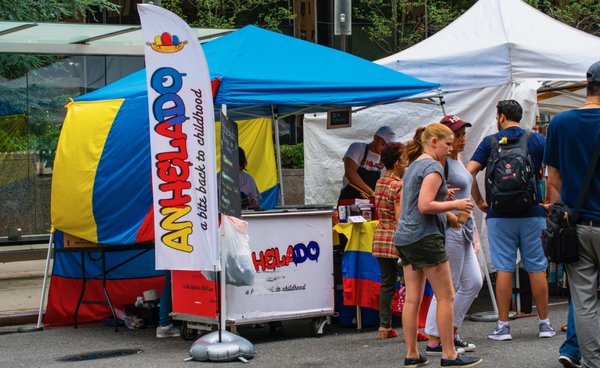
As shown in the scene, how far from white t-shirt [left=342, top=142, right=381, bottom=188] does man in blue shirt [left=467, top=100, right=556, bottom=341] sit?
214 cm

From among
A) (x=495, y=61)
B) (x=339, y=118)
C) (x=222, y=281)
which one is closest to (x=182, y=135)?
(x=222, y=281)

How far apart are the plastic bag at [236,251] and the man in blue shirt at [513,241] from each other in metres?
2.04

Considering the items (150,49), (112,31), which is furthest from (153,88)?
(112,31)

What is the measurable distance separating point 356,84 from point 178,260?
A: 7.79 ft

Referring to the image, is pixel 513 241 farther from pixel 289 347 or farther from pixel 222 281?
pixel 222 281

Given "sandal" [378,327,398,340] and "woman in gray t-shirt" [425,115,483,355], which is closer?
"woman in gray t-shirt" [425,115,483,355]

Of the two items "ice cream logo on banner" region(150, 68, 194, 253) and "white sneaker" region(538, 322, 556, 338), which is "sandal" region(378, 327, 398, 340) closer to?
"white sneaker" region(538, 322, 556, 338)

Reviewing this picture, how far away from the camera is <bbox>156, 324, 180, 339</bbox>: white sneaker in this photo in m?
9.45

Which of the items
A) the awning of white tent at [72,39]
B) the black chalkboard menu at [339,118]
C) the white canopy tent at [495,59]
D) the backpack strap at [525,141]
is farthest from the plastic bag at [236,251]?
the awning of white tent at [72,39]

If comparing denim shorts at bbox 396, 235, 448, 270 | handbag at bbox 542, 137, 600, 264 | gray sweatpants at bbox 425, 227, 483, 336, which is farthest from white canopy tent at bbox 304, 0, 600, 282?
handbag at bbox 542, 137, 600, 264

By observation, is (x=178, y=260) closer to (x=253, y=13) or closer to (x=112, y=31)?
(x=112, y=31)

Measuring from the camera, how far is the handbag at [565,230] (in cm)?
625

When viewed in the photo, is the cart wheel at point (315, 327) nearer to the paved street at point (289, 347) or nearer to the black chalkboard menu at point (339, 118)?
the paved street at point (289, 347)

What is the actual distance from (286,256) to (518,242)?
2032 mm
